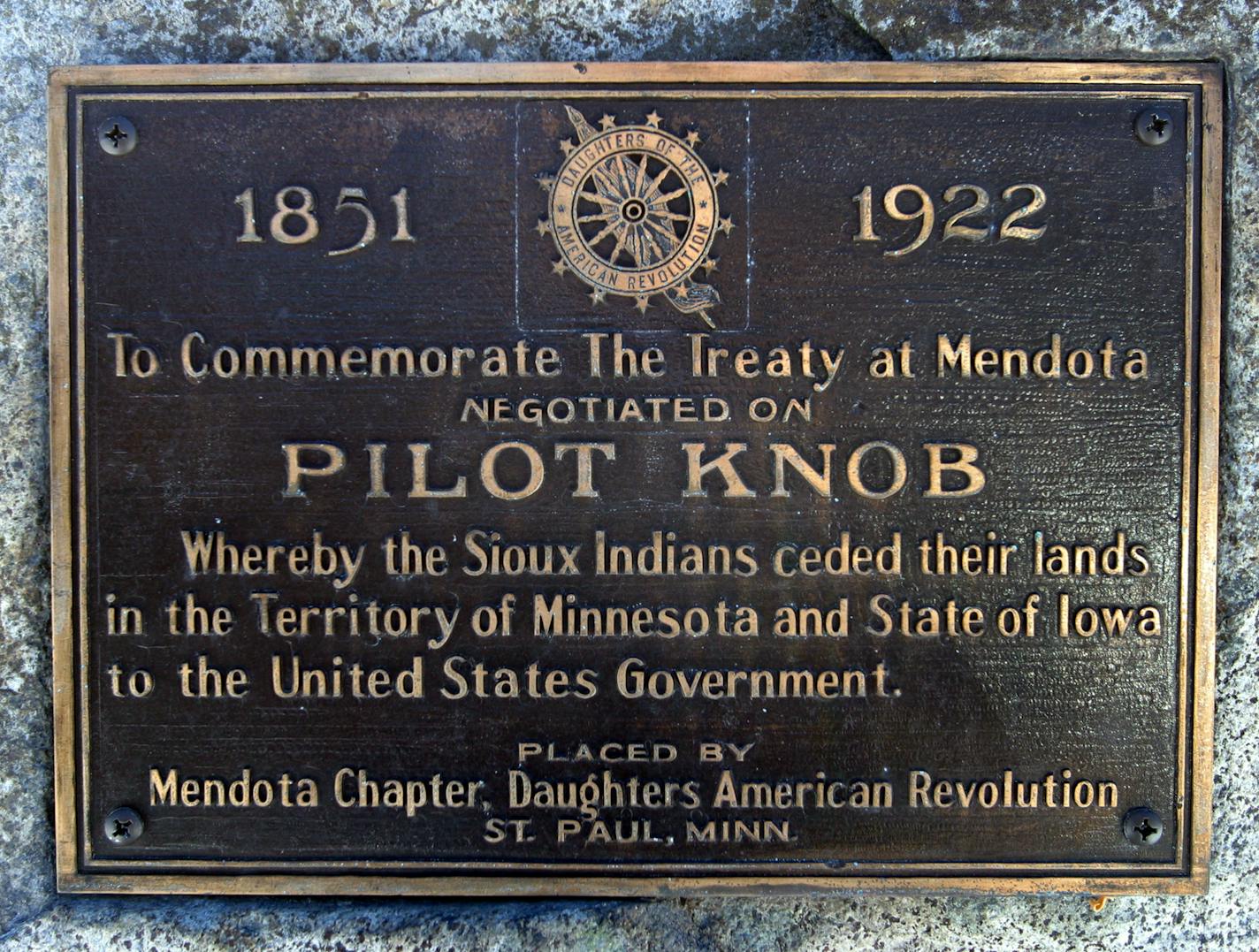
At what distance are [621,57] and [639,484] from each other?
0.99m

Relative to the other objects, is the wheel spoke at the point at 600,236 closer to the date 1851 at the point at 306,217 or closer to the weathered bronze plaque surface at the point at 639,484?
the weathered bronze plaque surface at the point at 639,484

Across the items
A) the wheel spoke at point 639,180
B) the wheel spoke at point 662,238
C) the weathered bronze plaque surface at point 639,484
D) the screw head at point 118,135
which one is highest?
the screw head at point 118,135

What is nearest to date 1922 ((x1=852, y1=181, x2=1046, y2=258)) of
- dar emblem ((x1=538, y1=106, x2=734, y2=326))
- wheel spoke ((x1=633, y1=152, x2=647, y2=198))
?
dar emblem ((x1=538, y1=106, x2=734, y2=326))

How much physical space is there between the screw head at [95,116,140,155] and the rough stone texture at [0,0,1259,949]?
7.2 inches

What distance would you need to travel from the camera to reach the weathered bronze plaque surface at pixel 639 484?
1966 millimetres

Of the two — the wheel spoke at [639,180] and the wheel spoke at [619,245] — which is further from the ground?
the wheel spoke at [639,180]

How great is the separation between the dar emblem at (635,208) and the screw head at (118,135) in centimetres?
92

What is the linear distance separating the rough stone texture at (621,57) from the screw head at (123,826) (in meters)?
0.17

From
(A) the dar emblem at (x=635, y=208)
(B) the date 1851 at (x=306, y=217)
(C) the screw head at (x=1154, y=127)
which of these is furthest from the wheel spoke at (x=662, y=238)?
(C) the screw head at (x=1154, y=127)

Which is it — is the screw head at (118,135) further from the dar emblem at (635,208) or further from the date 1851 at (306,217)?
the dar emblem at (635,208)

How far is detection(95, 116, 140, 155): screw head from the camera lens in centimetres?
196

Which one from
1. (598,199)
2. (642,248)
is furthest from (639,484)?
(598,199)

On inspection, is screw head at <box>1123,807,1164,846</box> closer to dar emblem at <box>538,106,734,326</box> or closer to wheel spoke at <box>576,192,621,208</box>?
dar emblem at <box>538,106,734,326</box>

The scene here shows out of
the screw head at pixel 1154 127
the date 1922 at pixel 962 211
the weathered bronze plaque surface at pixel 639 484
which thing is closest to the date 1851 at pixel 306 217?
the weathered bronze plaque surface at pixel 639 484
